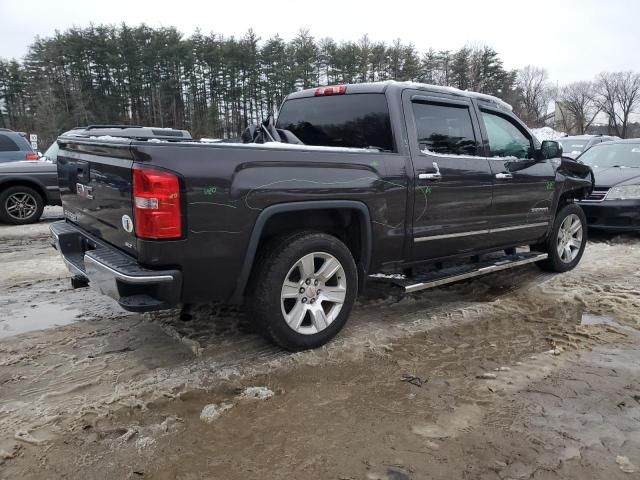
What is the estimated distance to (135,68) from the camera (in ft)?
156

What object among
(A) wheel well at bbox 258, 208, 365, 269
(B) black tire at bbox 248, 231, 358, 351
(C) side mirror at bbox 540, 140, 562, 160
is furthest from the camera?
(C) side mirror at bbox 540, 140, 562, 160

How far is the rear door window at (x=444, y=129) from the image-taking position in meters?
Answer: 4.10

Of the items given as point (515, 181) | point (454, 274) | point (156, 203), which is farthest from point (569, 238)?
point (156, 203)

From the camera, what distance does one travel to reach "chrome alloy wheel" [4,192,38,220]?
362 inches

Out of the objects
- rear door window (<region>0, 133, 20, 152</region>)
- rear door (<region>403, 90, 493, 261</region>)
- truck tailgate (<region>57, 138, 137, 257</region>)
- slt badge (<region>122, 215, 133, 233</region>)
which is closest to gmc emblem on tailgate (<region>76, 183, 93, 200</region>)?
truck tailgate (<region>57, 138, 137, 257</region>)

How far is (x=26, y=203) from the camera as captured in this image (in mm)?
9328

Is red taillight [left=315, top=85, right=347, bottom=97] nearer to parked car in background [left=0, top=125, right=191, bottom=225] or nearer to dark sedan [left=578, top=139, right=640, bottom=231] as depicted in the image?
dark sedan [left=578, top=139, right=640, bottom=231]

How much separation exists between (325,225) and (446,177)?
116cm

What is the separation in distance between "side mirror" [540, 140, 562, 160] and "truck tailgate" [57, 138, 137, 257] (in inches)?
165

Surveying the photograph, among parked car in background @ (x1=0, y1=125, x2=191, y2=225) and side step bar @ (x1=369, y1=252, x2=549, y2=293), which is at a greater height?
parked car in background @ (x1=0, y1=125, x2=191, y2=225)

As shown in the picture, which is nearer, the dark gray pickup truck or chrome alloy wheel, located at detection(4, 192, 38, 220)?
the dark gray pickup truck

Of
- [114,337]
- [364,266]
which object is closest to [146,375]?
[114,337]

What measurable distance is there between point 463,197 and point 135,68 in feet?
163

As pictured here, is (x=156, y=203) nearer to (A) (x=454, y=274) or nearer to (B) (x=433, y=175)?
(B) (x=433, y=175)
